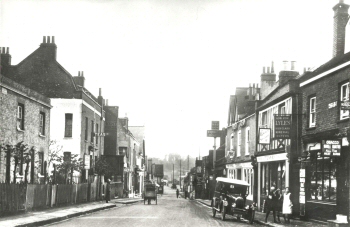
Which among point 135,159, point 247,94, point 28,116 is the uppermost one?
point 247,94

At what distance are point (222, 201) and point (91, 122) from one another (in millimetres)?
23165

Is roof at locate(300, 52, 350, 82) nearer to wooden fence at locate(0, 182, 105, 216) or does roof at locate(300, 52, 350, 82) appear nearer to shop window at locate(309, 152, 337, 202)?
shop window at locate(309, 152, 337, 202)

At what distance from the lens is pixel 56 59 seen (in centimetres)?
3872

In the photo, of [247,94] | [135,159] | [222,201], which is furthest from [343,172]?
[135,159]

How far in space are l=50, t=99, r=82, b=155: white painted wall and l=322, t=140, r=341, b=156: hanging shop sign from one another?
24483 millimetres

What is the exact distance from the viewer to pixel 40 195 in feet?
74.6

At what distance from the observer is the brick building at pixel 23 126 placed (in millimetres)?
23641

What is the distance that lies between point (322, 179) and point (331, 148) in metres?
3.50

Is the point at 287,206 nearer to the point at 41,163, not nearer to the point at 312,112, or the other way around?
the point at 312,112

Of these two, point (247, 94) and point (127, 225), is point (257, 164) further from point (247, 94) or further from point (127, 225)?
point (127, 225)

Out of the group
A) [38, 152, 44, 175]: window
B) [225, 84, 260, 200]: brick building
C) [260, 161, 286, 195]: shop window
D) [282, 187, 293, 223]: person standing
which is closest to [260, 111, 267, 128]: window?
[225, 84, 260, 200]: brick building

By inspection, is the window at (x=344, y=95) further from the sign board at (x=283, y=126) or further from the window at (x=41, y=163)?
the window at (x=41, y=163)

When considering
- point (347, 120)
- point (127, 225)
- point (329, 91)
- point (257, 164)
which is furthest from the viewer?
point (257, 164)

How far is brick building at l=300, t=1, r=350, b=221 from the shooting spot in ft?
59.0
